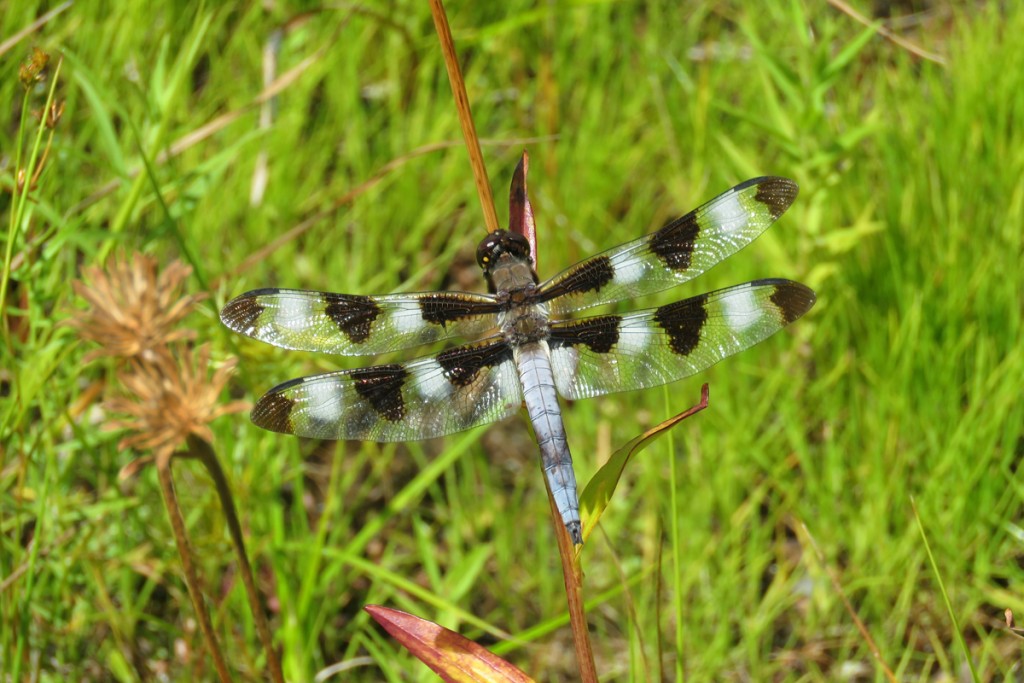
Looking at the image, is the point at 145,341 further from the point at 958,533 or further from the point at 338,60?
the point at 338,60

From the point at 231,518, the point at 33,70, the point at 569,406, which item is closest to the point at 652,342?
the point at 231,518

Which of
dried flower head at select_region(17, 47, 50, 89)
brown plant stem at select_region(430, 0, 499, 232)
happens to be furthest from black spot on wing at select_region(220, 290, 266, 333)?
brown plant stem at select_region(430, 0, 499, 232)

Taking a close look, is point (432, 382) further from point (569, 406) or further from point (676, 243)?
point (569, 406)

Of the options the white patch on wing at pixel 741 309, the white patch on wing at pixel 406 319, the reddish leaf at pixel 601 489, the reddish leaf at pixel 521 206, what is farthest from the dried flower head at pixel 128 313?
the white patch on wing at pixel 741 309

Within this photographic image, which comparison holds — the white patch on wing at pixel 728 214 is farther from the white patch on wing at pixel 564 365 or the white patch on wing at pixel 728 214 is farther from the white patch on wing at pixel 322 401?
the white patch on wing at pixel 322 401

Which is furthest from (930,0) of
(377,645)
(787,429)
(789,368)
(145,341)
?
(145,341)

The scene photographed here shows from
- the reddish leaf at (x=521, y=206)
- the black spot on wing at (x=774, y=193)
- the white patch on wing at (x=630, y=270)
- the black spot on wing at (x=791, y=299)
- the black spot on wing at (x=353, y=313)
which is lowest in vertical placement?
the black spot on wing at (x=791, y=299)
